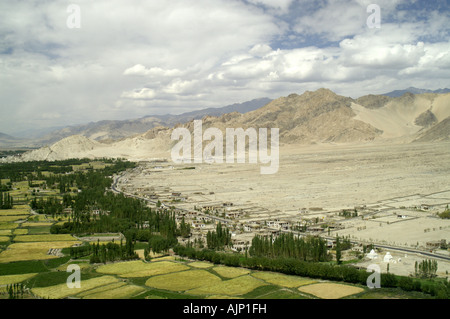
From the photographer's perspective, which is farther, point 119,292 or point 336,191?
point 336,191

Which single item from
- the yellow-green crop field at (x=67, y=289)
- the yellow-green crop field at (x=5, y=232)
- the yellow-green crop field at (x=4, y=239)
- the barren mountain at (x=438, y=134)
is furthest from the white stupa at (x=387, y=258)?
the barren mountain at (x=438, y=134)

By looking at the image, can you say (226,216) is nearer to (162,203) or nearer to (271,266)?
(162,203)

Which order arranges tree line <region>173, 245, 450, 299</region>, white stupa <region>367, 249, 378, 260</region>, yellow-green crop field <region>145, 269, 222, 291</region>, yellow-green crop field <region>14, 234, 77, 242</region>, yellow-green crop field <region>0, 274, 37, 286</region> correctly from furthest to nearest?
yellow-green crop field <region>14, 234, 77, 242</region> < white stupa <region>367, 249, 378, 260</region> < yellow-green crop field <region>0, 274, 37, 286</region> < yellow-green crop field <region>145, 269, 222, 291</region> < tree line <region>173, 245, 450, 299</region>

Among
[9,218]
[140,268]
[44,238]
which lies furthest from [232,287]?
[9,218]

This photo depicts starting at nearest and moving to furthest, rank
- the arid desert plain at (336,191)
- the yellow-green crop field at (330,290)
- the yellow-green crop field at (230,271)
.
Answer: the yellow-green crop field at (330,290), the yellow-green crop field at (230,271), the arid desert plain at (336,191)

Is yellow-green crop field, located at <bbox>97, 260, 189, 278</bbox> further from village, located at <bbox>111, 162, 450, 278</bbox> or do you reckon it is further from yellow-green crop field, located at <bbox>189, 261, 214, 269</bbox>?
village, located at <bbox>111, 162, 450, 278</bbox>

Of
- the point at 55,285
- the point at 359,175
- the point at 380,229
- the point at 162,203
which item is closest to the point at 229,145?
the point at 359,175

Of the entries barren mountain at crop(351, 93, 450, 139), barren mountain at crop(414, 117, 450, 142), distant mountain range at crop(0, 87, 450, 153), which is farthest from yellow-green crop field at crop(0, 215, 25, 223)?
barren mountain at crop(351, 93, 450, 139)

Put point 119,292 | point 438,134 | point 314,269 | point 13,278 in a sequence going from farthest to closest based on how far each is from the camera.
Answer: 1. point 438,134
2. point 13,278
3. point 314,269
4. point 119,292

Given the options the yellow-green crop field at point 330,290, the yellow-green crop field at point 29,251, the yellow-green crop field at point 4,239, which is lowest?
the yellow-green crop field at point 330,290

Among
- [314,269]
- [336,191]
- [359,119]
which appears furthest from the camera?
[359,119]

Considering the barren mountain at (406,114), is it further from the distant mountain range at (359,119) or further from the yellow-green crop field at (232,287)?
the yellow-green crop field at (232,287)

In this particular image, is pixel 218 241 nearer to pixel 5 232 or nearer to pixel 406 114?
pixel 5 232
